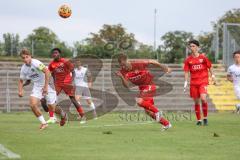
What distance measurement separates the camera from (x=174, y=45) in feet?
168

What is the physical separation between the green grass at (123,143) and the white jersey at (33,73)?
4.08 ft

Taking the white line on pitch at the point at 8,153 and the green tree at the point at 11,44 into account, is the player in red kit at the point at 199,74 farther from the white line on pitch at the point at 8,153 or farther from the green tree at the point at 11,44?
the green tree at the point at 11,44

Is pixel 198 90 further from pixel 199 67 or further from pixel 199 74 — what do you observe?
pixel 199 67

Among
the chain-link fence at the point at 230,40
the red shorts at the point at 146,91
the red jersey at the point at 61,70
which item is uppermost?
the chain-link fence at the point at 230,40

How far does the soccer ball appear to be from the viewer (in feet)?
77.9

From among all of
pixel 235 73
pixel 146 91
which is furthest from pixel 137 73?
pixel 235 73

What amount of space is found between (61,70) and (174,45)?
30.1 meters

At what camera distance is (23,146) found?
42.8 feet

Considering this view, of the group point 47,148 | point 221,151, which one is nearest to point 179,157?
point 221,151

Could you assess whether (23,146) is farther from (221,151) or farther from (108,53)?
(108,53)

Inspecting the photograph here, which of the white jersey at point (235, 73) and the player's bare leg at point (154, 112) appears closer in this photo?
the player's bare leg at point (154, 112)

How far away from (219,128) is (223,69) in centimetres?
1914

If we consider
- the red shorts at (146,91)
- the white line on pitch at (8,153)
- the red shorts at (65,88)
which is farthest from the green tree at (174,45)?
the white line on pitch at (8,153)

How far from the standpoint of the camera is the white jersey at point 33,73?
17.5 m
